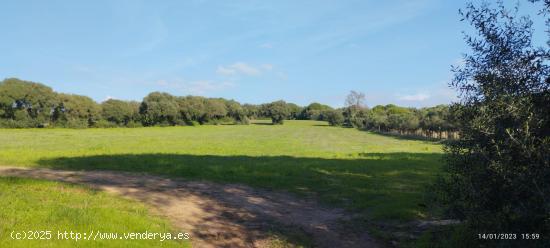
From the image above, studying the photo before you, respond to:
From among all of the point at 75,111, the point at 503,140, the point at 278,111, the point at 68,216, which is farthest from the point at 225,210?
the point at 278,111

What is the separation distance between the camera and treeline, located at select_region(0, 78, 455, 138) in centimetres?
9981

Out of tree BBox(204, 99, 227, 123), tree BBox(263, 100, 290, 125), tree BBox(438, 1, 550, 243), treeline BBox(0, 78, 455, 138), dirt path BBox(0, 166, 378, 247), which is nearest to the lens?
tree BBox(438, 1, 550, 243)

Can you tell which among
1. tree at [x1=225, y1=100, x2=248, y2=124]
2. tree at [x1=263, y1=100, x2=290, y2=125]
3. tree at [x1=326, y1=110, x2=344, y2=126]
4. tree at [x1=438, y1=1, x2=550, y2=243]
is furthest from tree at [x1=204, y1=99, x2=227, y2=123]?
tree at [x1=438, y1=1, x2=550, y2=243]

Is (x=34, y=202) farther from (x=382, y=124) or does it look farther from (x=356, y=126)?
(x=356, y=126)

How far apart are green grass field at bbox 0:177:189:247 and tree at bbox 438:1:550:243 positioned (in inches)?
277

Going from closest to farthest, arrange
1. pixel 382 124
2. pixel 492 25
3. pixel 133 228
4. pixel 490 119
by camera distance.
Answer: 1. pixel 490 119
2. pixel 492 25
3. pixel 133 228
4. pixel 382 124

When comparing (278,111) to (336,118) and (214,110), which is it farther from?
(214,110)

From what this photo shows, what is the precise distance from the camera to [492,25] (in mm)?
9711

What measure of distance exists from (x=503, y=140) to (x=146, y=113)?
425 ft

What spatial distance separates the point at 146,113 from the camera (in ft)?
425

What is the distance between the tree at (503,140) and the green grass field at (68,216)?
703cm

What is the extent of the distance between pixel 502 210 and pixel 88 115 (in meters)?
120

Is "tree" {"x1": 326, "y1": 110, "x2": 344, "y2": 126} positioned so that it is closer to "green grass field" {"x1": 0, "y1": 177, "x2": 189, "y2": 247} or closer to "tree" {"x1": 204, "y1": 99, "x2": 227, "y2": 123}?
"tree" {"x1": 204, "y1": 99, "x2": 227, "y2": 123}

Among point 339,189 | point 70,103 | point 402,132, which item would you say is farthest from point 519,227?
point 402,132
